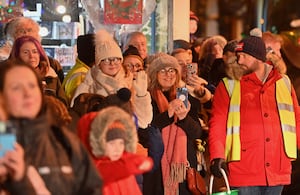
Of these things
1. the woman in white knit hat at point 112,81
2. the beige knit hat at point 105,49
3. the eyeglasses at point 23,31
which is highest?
the eyeglasses at point 23,31

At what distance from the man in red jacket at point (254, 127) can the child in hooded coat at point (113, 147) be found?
1655 millimetres

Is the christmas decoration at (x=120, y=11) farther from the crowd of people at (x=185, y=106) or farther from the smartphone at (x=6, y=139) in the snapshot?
the smartphone at (x=6, y=139)

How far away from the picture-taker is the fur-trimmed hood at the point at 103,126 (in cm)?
380

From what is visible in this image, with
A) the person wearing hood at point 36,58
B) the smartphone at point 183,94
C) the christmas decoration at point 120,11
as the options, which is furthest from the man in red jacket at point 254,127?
the christmas decoration at point 120,11

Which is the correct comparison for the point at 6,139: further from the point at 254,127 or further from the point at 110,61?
the point at 254,127

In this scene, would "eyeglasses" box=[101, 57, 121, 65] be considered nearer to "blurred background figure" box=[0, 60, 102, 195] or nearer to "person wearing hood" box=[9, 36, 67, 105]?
"person wearing hood" box=[9, 36, 67, 105]

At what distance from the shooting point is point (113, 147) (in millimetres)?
3869

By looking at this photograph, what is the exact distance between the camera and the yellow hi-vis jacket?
551 centimetres

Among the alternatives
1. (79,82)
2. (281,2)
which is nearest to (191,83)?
(79,82)

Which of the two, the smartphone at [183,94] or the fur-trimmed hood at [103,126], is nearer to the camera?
the fur-trimmed hood at [103,126]

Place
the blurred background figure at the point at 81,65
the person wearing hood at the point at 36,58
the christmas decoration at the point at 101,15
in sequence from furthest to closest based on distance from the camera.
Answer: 1. the christmas decoration at the point at 101,15
2. the blurred background figure at the point at 81,65
3. the person wearing hood at the point at 36,58

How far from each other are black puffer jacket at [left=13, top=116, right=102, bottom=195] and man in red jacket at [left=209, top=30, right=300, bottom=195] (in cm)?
209

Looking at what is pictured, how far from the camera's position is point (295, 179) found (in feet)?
23.6

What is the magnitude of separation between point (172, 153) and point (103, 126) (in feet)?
6.69
